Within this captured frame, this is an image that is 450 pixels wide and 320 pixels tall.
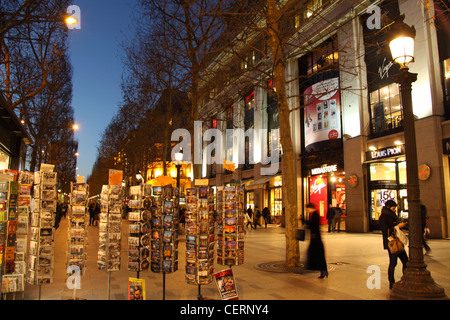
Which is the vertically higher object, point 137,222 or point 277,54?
point 277,54

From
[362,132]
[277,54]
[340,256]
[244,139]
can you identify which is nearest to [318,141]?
[362,132]

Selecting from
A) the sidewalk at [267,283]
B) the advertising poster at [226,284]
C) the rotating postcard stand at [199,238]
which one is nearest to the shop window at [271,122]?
the sidewalk at [267,283]

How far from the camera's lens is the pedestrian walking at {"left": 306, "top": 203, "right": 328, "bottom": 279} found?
26.5 ft

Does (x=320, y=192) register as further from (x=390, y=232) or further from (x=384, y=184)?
(x=390, y=232)

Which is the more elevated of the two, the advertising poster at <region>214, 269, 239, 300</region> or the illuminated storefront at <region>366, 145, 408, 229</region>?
the illuminated storefront at <region>366, 145, 408, 229</region>

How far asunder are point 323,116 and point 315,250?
17.5 m

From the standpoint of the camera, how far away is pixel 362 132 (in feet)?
69.2

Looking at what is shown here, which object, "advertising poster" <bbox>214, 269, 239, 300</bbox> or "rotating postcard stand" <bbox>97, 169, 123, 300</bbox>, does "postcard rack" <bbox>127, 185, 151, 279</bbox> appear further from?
"advertising poster" <bbox>214, 269, 239, 300</bbox>

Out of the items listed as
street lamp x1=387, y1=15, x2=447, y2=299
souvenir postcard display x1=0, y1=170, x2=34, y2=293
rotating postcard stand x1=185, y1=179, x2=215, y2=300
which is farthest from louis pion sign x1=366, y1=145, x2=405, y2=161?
souvenir postcard display x1=0, y1=170, x2=34, y2=293

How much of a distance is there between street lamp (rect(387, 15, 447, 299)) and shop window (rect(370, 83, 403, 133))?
43.9 ft

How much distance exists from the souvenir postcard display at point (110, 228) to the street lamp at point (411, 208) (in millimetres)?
5022

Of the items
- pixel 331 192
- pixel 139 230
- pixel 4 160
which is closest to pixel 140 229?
pixel 139 230

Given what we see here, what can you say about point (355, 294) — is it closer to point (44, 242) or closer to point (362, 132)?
point (44, 242)
